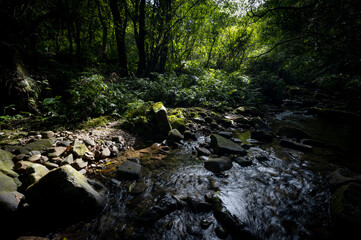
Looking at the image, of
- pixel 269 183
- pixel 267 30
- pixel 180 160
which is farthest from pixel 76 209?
pixel 267 30

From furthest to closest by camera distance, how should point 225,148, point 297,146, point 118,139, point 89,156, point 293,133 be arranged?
point 293,133 → point 297,146 → point 118,139 → point 225,148 → point 89,156

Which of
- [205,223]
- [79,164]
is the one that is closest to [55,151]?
[79,164]

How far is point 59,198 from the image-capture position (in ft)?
6.65

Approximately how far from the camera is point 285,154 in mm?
4152

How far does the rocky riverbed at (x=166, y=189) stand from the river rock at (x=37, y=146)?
0.05ft

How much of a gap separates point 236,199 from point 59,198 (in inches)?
111

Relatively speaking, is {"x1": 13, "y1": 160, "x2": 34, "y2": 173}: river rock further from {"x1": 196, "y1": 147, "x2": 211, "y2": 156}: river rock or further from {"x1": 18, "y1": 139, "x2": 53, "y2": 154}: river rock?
{"x1": 196, "y1": 147, "x2": 211, "y2": 156}: river rock

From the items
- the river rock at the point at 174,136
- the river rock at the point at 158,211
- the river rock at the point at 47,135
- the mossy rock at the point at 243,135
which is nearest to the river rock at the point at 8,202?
the river rock at the point at 158,211

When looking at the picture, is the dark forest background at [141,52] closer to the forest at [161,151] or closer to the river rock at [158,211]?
the forest at [161,151]

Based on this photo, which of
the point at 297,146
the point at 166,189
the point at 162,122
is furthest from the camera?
the point at 162,122

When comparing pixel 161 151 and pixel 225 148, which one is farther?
pixel 161 151

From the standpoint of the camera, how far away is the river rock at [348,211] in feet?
6.01

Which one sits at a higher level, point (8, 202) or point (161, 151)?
point (8, 202)

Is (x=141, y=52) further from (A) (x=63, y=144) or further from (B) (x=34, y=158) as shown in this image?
(B) (x=34, y=158)
